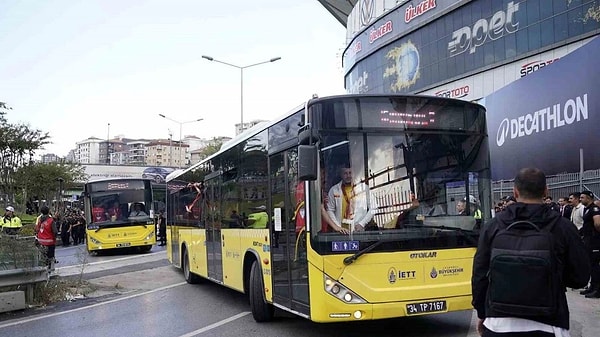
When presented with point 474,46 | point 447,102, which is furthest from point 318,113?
point 474,46

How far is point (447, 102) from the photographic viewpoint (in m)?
7.48

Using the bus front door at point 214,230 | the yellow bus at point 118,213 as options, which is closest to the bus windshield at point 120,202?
the yellow bus at point 118,213

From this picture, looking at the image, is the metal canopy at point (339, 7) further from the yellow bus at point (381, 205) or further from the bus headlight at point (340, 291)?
the bus headlight at point (340, 291)

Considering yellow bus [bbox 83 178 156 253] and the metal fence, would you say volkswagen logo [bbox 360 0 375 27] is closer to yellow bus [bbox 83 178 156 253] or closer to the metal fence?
yellow bus [bbox 83 178 156 253]

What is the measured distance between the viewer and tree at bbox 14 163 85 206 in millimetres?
40500

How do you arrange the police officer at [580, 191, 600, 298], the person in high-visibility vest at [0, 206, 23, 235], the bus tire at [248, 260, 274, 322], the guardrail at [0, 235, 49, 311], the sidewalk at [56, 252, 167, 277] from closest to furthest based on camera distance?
1. the bus tire at [248, 260, 274, 322]
2. the guardrail at [0, 235, 49, 311]
3. the police officer at [580, 191, 600, 298]
4. the person in high-visibility vest at [0, 206, 23, 235]
5. the sidewalk at [56, 252, 167, 277]

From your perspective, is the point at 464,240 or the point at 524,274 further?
the point at 464,240

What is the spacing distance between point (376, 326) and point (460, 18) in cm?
3601

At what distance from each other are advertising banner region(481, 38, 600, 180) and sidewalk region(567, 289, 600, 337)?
5156 mm

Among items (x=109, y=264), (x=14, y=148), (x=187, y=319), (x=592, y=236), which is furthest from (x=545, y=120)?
(x=14, y=148)

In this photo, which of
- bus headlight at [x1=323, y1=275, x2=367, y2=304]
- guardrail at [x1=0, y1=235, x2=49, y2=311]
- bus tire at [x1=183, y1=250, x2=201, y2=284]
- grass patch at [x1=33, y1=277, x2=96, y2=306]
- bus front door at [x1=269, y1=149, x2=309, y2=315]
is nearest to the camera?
bus headlight at [x1=323, y1=275, x2=367, y2=304]

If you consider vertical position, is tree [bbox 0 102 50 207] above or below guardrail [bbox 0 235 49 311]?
above

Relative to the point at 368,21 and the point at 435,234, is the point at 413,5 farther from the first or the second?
the point at 435,234

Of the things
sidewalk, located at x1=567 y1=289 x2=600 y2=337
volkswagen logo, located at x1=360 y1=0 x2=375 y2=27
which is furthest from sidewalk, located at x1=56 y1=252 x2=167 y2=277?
volkswagen logo, located at x1=360 y1=0 x2=375 y2=27
